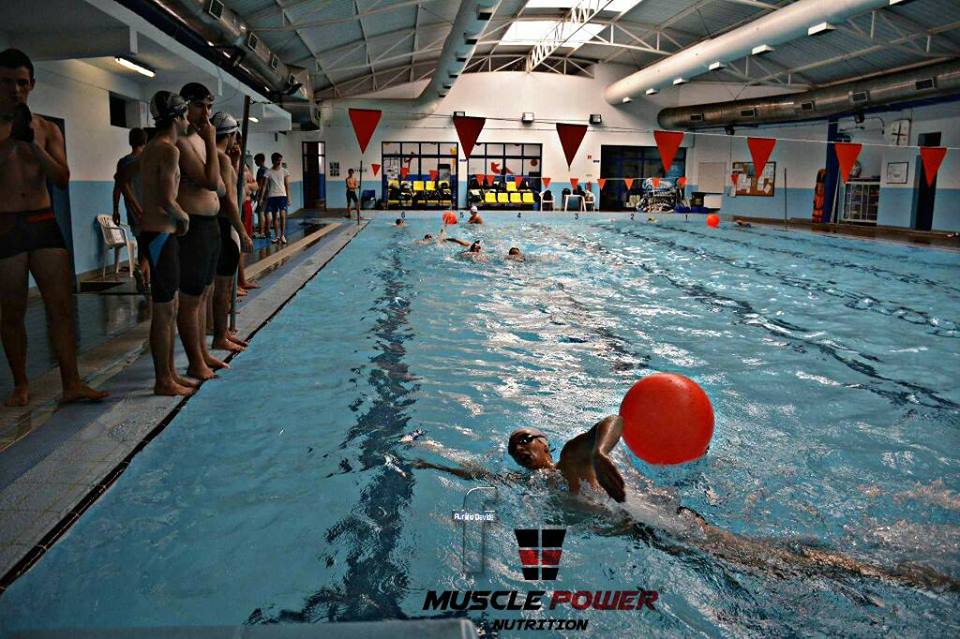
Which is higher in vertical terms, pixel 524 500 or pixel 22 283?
pixel 22 283

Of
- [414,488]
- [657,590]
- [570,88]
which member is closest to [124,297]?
[414,488]

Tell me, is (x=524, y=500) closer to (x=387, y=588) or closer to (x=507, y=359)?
(x=387, y=588)

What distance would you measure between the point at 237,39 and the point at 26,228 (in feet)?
27.6

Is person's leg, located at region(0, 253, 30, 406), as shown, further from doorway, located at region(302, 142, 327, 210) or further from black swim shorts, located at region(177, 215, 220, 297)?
doorway, located at region(302, 142, 327, 210)

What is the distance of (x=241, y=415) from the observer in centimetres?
350

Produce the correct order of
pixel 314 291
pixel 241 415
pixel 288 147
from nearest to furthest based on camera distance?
pixel 241 415
pixel 314 291
pixel 288 147

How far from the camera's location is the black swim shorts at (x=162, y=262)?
3309mm

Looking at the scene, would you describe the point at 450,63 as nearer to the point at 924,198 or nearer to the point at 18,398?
the point at 924,198

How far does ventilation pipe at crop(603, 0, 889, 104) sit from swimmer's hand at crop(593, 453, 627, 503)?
10567mm

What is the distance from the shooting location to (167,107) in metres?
3.31

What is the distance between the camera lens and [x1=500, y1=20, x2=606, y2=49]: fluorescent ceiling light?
60.5ft

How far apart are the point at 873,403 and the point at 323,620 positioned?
3.49 meters

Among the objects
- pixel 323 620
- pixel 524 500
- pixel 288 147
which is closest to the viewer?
pixel 323 620

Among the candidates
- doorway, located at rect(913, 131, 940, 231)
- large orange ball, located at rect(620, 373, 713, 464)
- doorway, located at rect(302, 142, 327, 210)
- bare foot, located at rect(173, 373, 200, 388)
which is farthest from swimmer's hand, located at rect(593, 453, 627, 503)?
doorway, located at rect(302, 142, 327, 210)
